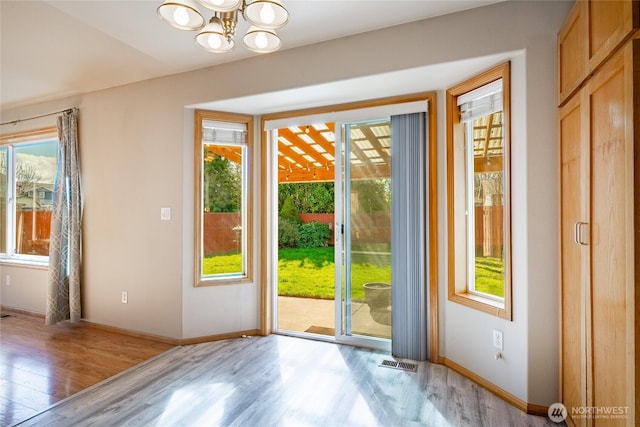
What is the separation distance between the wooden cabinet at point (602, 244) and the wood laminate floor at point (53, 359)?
3013 millimetres

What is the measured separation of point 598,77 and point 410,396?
203 cm

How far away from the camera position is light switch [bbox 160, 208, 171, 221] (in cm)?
316

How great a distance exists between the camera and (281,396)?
7.20 ft

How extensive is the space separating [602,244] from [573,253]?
1.15 ft

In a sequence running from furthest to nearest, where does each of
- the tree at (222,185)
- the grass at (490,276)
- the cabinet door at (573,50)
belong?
the tree at (222,185)
the grass at (490,276)
the cabinet door at (573,50)

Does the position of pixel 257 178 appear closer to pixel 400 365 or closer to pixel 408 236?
pixel 408 236

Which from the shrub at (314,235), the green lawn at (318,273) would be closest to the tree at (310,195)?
the shrub at (314,235)

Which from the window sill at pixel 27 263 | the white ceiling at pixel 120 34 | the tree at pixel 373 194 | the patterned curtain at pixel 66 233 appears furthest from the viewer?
the window sill at pixel 27 263

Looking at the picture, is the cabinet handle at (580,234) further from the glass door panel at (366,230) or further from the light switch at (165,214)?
the light switch at (165,214)

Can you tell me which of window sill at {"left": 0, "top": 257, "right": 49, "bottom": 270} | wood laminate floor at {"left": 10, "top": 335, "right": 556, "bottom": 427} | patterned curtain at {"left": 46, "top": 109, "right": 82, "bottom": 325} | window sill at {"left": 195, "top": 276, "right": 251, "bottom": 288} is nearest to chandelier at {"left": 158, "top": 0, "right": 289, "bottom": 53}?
window sill at {"left": 195, "top": 276, "right": 251, "bottom": 288}

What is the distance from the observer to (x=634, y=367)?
3.94 feet

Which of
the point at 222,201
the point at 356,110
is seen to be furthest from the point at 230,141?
the point at 356,110

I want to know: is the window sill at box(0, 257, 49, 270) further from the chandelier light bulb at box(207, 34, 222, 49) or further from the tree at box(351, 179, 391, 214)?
the tree at box(351, 179, 391, 214)

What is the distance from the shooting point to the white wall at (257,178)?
2.00 metres
